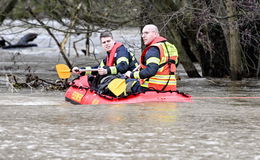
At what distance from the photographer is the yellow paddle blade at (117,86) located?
964cm

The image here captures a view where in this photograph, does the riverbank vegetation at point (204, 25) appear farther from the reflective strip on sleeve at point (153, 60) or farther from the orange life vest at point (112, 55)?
the reflective strip on sleeve at point (153, 60)

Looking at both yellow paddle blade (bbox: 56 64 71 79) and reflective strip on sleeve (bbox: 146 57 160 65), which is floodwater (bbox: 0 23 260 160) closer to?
yellow paddle blade (bbox: 56 64 71 79)

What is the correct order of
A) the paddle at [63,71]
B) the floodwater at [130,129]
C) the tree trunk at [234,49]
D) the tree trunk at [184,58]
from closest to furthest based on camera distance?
the floodwater at [130,129] < the paddle at [63,71] < the tree trunk at [234,49] < the tree trunk at [184,58]

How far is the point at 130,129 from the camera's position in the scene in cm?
733

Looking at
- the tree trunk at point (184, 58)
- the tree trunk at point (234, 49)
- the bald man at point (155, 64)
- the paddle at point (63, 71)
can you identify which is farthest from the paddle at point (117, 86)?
the tree trunk at point (184, 58)

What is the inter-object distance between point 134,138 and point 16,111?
2.70 metres

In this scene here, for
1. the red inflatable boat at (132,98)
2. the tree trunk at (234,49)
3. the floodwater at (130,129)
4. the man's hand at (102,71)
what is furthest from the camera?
the tree trunk at (234,49)

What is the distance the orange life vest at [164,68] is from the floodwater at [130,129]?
0.99 feet

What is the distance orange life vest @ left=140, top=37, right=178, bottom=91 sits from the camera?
31.7 ft

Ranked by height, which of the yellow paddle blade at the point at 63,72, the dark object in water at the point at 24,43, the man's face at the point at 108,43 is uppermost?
the dark object in water at the point at 24,43

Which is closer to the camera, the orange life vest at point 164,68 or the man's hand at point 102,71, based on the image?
the orange life vest at point 164,68

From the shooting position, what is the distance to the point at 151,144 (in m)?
6.39

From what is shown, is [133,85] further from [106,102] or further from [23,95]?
[23,95]

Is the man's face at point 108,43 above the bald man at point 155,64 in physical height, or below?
above
